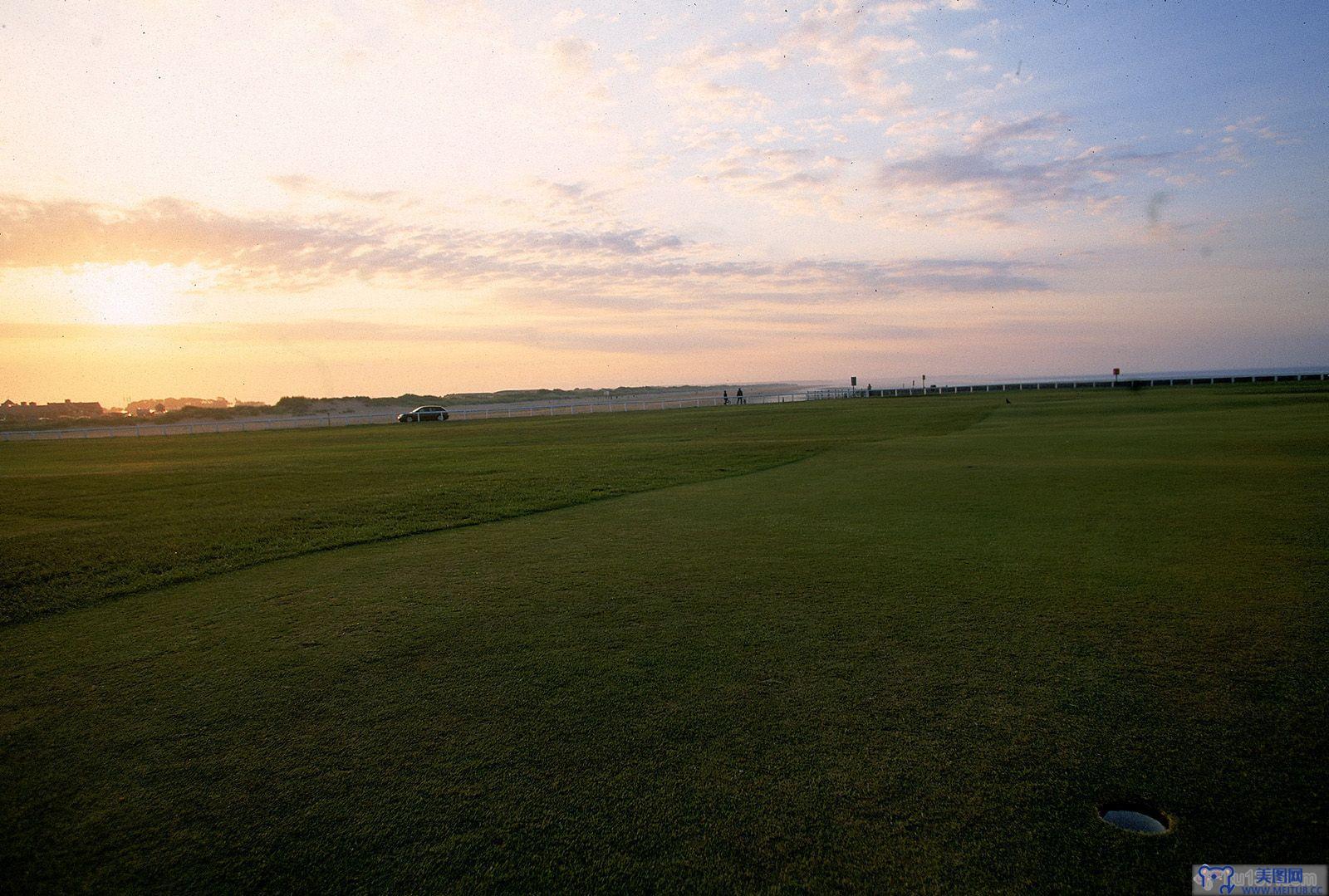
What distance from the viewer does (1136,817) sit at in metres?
3.20

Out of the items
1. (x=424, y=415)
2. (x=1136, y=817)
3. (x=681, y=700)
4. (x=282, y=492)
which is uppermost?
(x=424, y=415)

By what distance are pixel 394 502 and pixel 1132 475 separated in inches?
552

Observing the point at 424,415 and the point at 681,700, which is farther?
the point at 424,415

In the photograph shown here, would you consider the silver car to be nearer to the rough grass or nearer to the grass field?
the rough grass

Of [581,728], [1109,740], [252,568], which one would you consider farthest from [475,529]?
[1109,740]

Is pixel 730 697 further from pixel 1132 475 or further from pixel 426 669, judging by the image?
pixel 1132 475

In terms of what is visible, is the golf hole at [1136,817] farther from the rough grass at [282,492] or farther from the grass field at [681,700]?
the rough grass at [282,492]

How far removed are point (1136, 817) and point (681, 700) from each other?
236 centimetres

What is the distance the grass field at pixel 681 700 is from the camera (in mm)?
3068

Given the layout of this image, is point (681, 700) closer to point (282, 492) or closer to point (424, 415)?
point (282, 492)

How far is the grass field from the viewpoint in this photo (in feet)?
10.1

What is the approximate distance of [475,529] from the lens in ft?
35.8

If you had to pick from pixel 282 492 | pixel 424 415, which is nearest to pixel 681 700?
pixel 282 492

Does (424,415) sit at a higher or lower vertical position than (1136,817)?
higher
